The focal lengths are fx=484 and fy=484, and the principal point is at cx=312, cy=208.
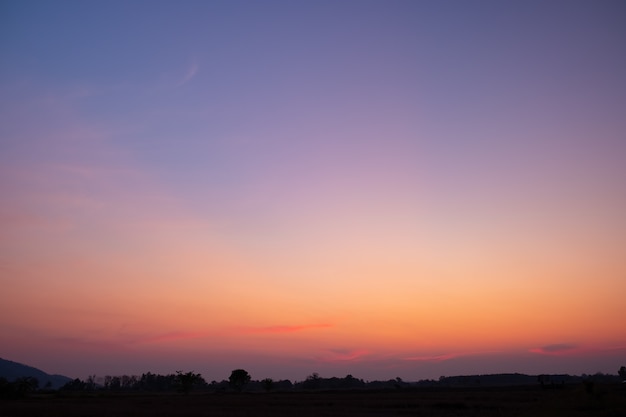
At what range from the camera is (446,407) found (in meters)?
61.1

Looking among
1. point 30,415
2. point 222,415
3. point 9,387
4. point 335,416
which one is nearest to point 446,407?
point 335,416

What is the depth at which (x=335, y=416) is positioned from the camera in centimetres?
5172

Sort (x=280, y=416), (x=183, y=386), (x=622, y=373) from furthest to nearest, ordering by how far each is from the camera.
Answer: (x=622, y=373) → (x=183, y=386) → (x=280, y=416)

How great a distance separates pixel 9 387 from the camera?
349 feet

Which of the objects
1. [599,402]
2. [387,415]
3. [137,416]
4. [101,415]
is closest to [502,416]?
[599,402]

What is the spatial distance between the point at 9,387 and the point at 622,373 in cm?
21007

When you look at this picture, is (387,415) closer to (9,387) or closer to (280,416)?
(280,416)

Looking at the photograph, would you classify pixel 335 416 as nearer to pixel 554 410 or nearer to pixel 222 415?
pixel 222 415

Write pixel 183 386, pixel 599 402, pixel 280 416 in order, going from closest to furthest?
pixel 599 402 < pixel 280 416 < pixel 183 386

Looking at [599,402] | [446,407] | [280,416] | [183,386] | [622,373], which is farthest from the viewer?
[622,373]

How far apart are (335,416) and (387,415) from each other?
5.89 meters

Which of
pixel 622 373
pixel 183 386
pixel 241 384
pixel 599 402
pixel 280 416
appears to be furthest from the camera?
pixel 622 373

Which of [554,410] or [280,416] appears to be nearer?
[554,410]

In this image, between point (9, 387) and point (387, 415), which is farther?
point (9, 387)
